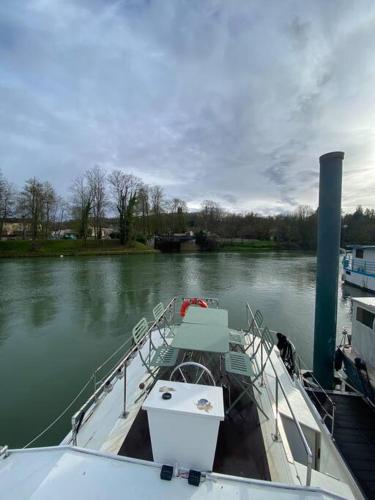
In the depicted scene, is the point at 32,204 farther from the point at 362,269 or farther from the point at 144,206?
the point at 362,269

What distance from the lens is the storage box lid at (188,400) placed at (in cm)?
197

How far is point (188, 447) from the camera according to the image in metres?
1.97

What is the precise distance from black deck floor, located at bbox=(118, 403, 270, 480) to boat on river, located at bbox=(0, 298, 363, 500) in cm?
1

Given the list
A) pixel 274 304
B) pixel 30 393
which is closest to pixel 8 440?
pixel 30 393

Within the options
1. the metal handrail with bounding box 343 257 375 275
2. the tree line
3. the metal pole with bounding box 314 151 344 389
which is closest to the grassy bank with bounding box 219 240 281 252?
the tree line

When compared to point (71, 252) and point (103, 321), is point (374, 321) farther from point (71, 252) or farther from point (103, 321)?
point (71, 252)

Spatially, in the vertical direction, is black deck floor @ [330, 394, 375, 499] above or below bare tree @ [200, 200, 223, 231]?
below

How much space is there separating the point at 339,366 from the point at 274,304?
7.75 metres

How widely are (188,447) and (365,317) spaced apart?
5523 mm

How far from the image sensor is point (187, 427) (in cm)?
197

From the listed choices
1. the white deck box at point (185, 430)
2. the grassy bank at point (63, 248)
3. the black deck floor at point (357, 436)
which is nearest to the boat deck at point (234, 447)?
the white deck box at point (185, 430)

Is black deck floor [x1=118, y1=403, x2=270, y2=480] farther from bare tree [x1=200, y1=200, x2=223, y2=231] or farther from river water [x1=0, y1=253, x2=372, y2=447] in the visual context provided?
bare tree [x1=200, y1=200, x2=223, y2=231]

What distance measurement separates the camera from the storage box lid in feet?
6.45

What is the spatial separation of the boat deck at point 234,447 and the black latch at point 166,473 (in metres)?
0.86
